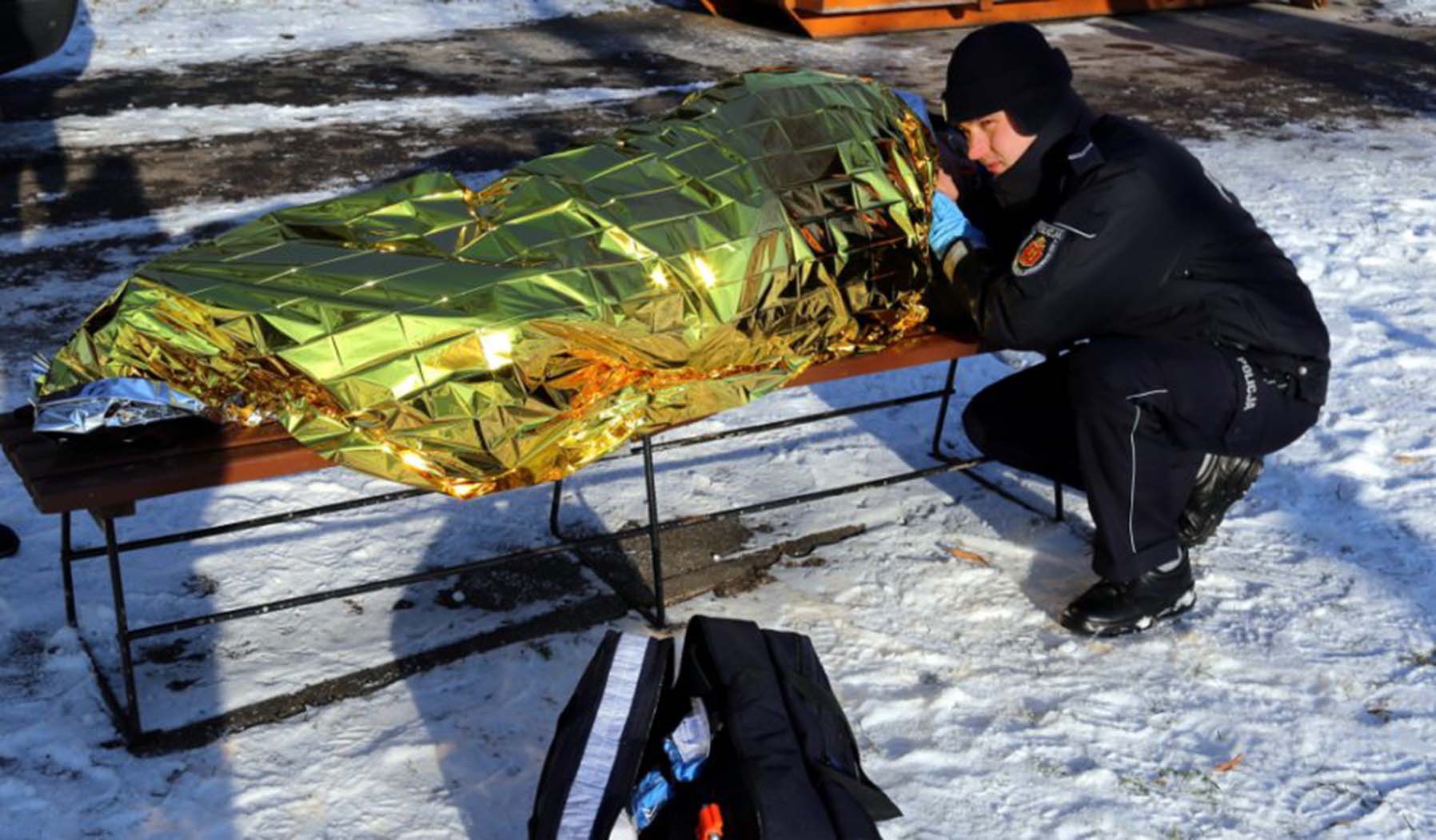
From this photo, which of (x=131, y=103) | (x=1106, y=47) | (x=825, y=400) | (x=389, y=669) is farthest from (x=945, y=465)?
(x=1106, y=47)

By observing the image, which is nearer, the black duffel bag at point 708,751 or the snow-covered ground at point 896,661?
the black duffel bag at point 708,751

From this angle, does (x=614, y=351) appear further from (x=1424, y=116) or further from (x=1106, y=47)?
(x=1106, y=47)

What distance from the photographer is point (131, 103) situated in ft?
25.8

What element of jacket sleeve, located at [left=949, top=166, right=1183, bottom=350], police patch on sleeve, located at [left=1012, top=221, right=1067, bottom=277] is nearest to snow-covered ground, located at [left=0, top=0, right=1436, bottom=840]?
jacket sleeve, located at [left=949, top=166, right=1183, bottom=350]

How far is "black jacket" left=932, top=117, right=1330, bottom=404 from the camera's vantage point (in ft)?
10.6

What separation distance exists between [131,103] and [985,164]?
592 centimetres

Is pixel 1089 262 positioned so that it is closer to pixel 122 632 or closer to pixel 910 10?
pixel 122 632

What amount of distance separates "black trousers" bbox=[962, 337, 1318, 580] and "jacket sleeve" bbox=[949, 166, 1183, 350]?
96 mm

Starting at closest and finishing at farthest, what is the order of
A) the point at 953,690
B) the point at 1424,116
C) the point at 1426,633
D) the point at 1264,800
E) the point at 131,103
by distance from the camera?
the point at 1264,800 < the point at 953,690 < the point at 1426,633 < the point at 131,103 < the point at 1424,116

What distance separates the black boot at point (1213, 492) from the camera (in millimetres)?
3467

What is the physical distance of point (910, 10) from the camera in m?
10.8

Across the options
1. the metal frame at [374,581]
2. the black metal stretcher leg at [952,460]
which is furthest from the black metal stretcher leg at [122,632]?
the black metal stretcher leg at [952,460]

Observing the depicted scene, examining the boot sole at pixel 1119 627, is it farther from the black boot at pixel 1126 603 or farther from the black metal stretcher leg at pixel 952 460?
the black metal stretcher leg at pixel 952 460

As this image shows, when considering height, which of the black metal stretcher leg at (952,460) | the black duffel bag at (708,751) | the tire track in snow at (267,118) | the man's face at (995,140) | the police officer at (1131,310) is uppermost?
the man's face at (995,140)
